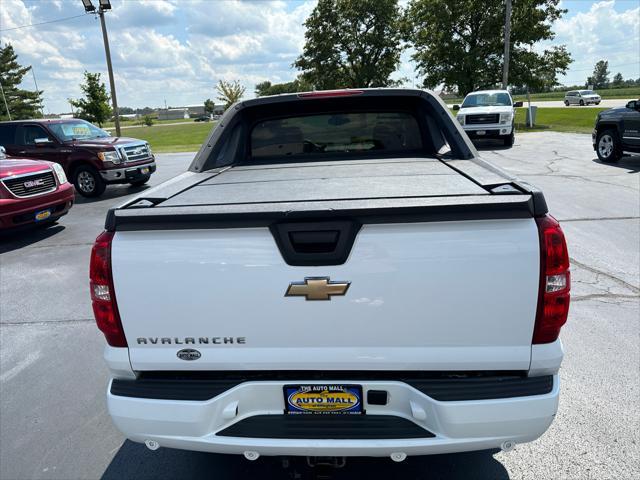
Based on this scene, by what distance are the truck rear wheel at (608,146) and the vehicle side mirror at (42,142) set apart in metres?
14.4

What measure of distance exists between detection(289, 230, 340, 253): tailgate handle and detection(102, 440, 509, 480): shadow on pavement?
1320mm

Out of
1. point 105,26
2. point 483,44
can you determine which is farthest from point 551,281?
point 483,44

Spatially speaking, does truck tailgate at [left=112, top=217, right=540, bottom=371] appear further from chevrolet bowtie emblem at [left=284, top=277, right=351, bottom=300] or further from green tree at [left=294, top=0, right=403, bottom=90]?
green tree at [left=294, top=0, right=403, bottom=90]

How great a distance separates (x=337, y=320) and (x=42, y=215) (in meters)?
7.89

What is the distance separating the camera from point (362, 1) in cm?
4991

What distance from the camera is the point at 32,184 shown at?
8016 mm

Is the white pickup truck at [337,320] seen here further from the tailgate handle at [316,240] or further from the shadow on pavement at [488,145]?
the shadow on pavement at [488,145]

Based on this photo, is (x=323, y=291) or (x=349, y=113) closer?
(x=323, y=291)

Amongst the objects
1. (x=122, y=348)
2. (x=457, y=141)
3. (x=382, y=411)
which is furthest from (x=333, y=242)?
(x=457, y=141)

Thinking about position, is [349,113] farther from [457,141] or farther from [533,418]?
[533,418]

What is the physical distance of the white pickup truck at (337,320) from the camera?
73.1 inches

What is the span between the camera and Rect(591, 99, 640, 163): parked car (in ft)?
37.7

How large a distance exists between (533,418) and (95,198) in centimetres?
1231

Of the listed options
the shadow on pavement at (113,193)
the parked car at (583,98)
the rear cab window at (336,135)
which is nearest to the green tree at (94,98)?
the shadow on pavement at (113,193)
